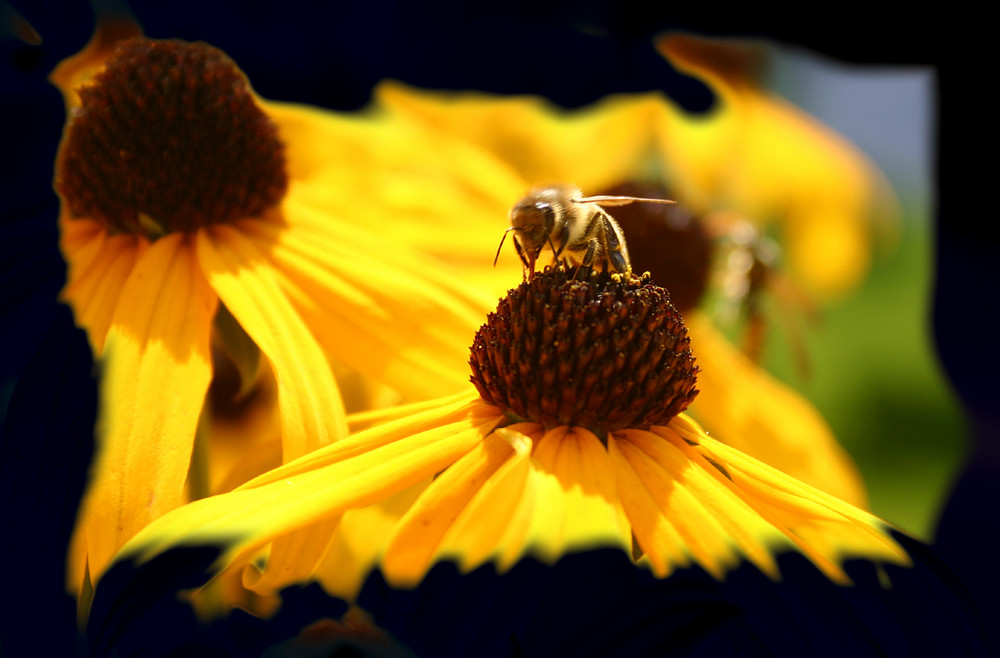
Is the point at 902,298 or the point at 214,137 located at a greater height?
the point at 214,137

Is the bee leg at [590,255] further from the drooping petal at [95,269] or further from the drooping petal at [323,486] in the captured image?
the drooping petal at [95,269]

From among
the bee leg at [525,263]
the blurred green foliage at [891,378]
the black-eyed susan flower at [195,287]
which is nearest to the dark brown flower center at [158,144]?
the black-eyed susan flower at [195,287]

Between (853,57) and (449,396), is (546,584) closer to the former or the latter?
(449,396)

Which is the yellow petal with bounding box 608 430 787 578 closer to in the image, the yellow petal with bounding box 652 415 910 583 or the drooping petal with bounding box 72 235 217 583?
the yellow petal with bounding box 652 415 910 583

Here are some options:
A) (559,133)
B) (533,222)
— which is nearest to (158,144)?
(533,222)

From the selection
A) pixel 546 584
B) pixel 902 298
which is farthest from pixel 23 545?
pixel 902 298

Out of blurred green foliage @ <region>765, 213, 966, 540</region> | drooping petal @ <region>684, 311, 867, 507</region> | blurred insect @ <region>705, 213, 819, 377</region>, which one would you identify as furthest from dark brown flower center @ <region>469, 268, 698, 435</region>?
blurred green foliage @ <region>765, 213, 966, 540</region>
